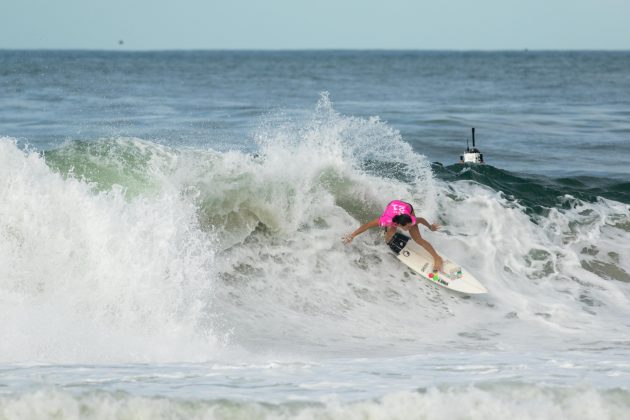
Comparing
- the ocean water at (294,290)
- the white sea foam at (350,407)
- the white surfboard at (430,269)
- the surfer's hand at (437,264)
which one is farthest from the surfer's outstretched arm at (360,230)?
the white sea foam at (350,407)

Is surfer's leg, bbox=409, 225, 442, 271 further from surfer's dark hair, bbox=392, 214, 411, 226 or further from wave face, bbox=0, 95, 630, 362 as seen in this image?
wave face, bbox=0, 95, 630, 362

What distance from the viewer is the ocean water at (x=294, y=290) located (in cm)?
679

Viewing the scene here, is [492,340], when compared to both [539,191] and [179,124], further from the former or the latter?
[179,124]

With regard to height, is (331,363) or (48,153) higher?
(48,153)

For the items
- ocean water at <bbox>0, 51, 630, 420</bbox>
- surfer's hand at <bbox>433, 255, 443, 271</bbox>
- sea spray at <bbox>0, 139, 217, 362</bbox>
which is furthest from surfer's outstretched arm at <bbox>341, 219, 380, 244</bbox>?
sea spray at <bbox>0, 139, 217, 362</bbox>

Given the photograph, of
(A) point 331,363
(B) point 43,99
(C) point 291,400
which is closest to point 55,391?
(C) point 291,400

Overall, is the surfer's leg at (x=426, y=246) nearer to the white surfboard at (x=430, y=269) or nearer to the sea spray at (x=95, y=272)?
the white surfboard at (x=430, y=269)

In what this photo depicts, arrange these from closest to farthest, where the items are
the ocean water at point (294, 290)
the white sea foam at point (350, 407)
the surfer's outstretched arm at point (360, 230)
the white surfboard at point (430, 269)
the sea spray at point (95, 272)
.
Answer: the white sea foam at point (350, 407) → the ocean water at point (294, 290) → the sea spray at point (95, 272) → the surfer's outstretched arm at point (360, 230) → the white surfboard at point (430, 269)

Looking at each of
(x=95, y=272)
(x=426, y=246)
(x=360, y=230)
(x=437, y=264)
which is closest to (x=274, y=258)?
(x=360, y=230)

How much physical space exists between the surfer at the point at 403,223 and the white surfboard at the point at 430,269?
127 millimetres

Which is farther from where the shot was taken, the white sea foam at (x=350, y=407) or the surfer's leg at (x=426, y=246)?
the surfer's leg at (x=426, y=246)

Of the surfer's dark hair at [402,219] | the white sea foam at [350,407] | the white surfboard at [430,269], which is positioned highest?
the surfer's dark hair at [402,219]

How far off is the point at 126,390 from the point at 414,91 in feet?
135

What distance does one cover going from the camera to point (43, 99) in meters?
32.0
